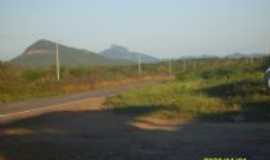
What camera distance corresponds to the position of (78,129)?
49.1 feet

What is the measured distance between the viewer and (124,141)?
12.1 m

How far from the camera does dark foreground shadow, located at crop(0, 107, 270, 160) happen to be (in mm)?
10062

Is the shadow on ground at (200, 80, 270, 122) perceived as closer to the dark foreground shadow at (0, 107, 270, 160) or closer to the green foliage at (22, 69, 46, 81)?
the dark foreground shadow at (0, 107, 270, 160)

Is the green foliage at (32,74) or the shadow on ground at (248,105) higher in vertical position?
the green foliage at (32,74)

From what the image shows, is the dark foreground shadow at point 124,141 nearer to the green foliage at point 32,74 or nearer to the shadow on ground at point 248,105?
the shadow on ground at point 248,105

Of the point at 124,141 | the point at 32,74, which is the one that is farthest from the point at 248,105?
the point at 32,74

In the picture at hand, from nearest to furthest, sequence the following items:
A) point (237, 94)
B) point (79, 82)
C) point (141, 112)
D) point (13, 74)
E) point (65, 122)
A: point (65, 122) → point (141, 112) → point (237, 94) → point (79, 82) → point (13, 74)

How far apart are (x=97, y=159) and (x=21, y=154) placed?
1.80 metres

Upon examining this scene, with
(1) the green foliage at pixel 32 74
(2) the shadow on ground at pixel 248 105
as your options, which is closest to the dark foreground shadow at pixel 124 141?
(2) the shadow on ground at pixel 248 105

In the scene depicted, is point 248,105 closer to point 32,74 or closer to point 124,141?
point 124,141

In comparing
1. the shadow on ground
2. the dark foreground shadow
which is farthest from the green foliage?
the dark foreground shadow

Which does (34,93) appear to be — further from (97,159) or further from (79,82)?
(97,159)

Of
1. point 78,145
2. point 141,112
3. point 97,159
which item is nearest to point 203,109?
point 141,112

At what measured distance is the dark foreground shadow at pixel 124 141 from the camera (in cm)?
1006
